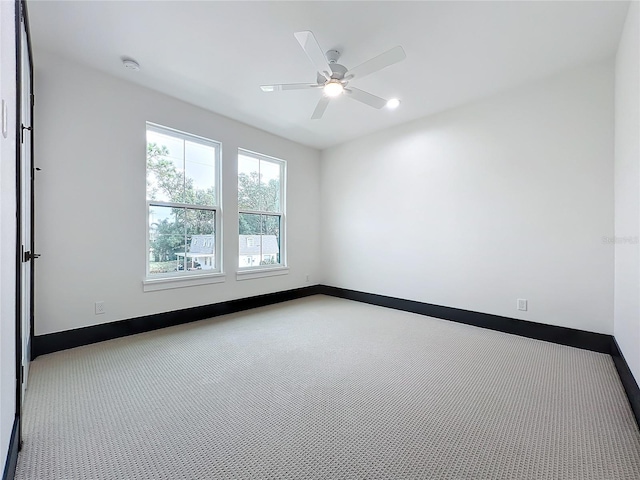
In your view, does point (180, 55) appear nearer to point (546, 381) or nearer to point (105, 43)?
point (105, 43)

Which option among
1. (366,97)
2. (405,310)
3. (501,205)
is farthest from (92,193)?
(501,205)

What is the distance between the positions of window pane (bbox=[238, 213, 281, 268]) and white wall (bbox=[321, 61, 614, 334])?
4.44 ft

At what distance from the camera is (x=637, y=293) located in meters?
1.86

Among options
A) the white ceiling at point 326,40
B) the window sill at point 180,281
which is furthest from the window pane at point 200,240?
the white ceiling at point 326,40

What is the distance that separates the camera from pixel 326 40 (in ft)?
8.05

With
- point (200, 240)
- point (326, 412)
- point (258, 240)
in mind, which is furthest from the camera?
point (258, 240)

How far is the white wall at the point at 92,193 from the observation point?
8.78 feet

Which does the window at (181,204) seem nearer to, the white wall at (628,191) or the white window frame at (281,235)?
the white window frame at (281,235)

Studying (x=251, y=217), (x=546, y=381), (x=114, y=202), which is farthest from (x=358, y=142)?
(x=546, y=381)

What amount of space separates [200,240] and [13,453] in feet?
8.93

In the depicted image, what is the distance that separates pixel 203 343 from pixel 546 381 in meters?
3.02

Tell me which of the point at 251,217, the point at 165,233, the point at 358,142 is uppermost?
the point at 358,142

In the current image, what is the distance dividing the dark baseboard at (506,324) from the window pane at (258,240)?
1667 mm

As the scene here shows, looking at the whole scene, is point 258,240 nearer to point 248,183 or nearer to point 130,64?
point 248,183
